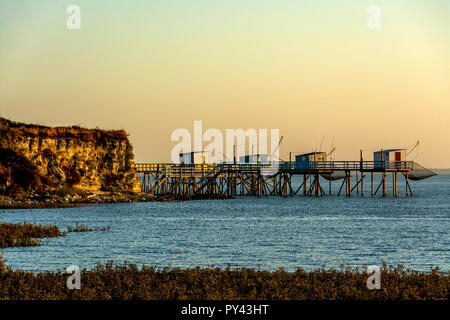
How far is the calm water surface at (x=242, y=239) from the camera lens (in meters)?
26.1

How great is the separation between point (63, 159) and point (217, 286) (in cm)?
5806

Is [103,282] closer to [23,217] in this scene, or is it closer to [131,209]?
[23,217]

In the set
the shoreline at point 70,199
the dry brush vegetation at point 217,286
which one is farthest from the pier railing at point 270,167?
the dry brush vegetation at point 217,286

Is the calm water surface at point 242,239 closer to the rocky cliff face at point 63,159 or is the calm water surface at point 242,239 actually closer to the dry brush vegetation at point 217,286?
the dry brush vegetation at point 217,286

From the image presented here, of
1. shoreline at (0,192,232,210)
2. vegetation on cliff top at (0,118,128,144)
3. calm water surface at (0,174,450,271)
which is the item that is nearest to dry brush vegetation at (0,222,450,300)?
calm water surface at (0,174,450,271)

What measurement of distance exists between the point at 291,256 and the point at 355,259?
297cm

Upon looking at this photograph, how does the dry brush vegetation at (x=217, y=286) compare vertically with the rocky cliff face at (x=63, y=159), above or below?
below

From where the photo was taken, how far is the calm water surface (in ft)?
85.7

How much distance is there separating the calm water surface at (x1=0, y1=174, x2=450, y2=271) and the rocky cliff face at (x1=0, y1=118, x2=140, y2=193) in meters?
10.3

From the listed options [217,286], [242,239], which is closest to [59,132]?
[242,239]

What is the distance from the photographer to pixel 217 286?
15875mm

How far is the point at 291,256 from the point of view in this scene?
1088 inches

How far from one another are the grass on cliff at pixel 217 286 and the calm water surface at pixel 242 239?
21.3 feet

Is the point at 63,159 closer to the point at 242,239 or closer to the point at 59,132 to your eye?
the point at 59,132
